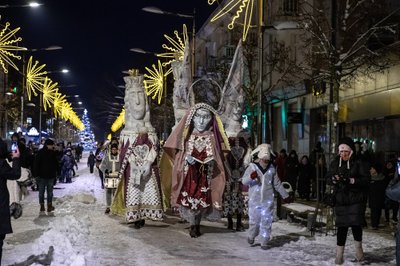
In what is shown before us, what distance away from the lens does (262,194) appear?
34.5ft

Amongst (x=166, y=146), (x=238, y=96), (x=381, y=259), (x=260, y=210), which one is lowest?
(x=381, y=259)

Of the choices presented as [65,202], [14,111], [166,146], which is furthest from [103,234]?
[14,111]

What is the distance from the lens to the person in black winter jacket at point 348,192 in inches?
347

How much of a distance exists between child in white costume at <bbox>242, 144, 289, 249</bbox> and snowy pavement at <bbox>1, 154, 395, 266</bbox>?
315mm

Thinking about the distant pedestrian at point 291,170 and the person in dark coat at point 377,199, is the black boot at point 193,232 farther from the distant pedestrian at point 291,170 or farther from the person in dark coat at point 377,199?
the distant pedestrian at point 291,170

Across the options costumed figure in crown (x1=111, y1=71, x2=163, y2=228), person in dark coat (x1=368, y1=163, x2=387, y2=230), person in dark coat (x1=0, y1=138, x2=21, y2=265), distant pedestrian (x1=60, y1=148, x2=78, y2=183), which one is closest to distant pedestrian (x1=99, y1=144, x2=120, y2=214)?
costumed figure in crown (x1=111, y1=71, x2=163, y2=228)

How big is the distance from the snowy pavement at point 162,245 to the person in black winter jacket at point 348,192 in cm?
50

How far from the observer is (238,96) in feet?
48.4

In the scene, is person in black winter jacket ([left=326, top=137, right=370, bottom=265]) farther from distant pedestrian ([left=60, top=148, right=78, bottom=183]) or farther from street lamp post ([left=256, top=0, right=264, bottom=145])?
distant pedestrian ([left=60, top=148, right=78, bottom=183])

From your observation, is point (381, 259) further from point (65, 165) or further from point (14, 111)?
point (14, 111)

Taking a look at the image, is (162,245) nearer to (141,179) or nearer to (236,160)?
(141,179)

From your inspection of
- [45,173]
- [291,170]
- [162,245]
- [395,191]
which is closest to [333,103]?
[162,245]

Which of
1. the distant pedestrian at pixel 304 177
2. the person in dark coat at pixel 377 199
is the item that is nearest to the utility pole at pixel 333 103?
the person in dark coat at pixel 377 199

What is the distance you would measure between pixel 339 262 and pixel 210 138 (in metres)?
3.77
